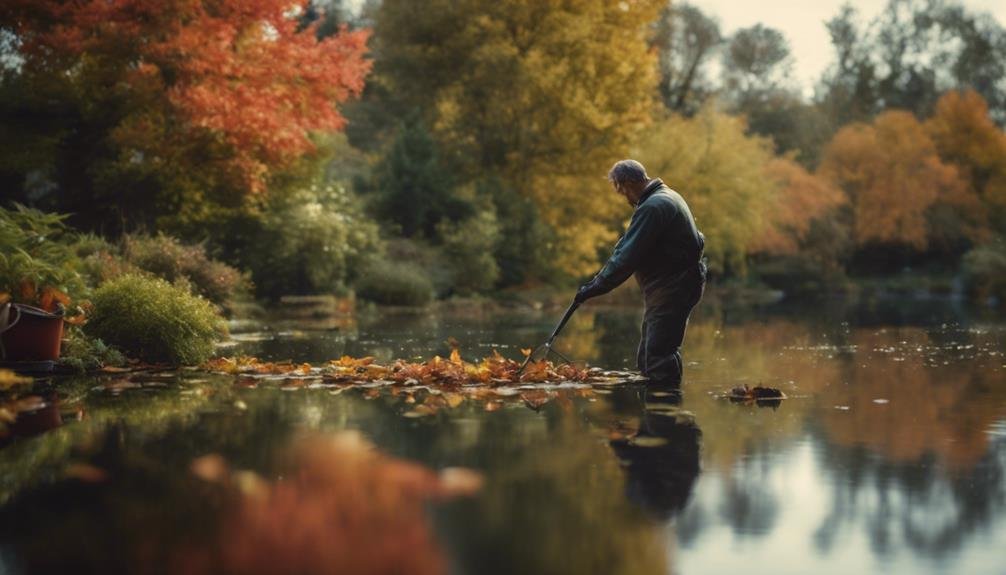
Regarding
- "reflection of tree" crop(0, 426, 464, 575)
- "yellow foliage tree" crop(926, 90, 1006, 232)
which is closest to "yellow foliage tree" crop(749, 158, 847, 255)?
"yellow foliage tree" crop(926, 90, 1006, 232)

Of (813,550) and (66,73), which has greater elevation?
(66,73)

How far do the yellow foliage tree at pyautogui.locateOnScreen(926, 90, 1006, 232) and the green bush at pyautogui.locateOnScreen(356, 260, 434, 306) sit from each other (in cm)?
3904

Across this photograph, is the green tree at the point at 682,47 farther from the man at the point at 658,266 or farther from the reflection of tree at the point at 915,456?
the man at the point at 658,266

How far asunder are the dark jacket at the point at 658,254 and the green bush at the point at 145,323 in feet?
14.0

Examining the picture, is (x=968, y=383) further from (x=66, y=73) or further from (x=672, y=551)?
(x=66, y=73)

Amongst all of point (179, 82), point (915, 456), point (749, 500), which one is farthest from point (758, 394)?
point (179, 82)

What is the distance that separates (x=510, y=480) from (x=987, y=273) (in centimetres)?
4117

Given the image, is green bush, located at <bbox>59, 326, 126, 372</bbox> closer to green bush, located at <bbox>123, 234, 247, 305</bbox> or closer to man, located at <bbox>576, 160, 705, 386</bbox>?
man, located at <bbox>576, 160, 705, 386</bbox>

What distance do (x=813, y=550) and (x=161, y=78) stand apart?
18.6m

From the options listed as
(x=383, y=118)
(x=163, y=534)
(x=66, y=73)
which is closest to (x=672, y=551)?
(x=163, y=534)

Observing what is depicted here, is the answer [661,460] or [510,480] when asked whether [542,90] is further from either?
[510,480]

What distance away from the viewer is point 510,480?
5754 millimetres

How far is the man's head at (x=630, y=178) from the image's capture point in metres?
10.4

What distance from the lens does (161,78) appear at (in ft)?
68.8
